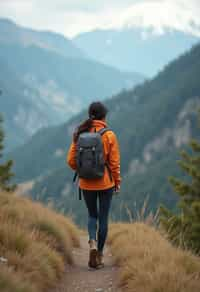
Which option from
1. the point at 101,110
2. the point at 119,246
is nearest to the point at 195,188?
the point at 119,246

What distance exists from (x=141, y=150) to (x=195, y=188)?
185m

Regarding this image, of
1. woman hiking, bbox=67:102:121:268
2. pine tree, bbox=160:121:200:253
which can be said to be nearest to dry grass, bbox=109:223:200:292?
woman hiking, bbox=67:102:121:268

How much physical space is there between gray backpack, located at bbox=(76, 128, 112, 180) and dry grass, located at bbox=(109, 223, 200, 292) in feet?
3.86

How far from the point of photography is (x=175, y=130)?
19475cm

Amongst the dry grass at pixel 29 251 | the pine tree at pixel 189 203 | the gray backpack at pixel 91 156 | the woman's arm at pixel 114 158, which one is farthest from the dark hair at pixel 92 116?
the pine tree at pixel 189 203

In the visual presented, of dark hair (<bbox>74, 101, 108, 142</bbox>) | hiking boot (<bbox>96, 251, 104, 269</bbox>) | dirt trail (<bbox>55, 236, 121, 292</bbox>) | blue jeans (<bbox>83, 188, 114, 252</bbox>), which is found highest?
dark hair (<bbox>74, 101, 108, 142</bbox>)

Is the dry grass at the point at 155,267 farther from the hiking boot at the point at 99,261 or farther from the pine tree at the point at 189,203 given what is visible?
the pine tree at the point at 189,203

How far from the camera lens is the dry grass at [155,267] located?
508cm

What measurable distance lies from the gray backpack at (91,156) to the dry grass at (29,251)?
3.38 ft

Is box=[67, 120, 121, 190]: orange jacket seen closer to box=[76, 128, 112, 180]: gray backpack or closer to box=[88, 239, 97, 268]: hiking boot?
box=[76, 128, 112, 180]: gray backpack

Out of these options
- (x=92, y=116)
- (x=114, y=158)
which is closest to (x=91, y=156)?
(x=114, y=158)

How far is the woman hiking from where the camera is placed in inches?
258

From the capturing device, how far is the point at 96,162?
655cm

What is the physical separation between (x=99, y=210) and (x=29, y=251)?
1527 mm
